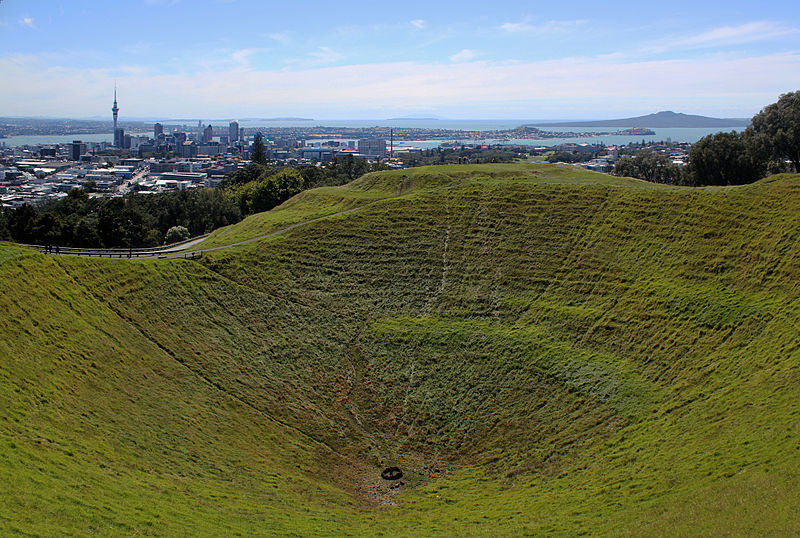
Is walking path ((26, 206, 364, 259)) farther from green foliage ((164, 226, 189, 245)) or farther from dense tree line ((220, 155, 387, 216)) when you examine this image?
dense tree line ((220, 155, 387, 216))

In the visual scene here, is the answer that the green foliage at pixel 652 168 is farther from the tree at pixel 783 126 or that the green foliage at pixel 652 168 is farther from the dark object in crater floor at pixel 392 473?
the dark object in crater floor at pixel 392 473

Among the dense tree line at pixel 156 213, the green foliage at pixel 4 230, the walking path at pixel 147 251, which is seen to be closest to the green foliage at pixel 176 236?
the dense tree line at pixel 156 213

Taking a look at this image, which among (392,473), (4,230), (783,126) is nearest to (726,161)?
(783,126)

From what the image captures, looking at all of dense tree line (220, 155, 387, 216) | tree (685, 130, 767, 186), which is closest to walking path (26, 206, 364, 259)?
dense tree line (220, 155, 387, 216)

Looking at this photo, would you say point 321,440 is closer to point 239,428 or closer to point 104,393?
point 239,428

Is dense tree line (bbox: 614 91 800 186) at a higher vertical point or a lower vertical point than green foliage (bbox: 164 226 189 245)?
higher

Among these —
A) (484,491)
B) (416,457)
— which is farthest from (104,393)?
(484,491)
